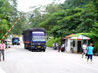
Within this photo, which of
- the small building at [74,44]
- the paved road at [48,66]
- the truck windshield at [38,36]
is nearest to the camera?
the paved road at [48,66]

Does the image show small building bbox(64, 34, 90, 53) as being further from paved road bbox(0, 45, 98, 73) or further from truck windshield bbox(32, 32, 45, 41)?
paved road bbox(0, 45, 98, 73)

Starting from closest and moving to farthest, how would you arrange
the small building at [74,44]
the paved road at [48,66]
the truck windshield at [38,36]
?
the paved road at [48,66] → the small building at [74,44] → the truck windshield at [38,36]

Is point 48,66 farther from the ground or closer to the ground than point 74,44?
closer to the ground

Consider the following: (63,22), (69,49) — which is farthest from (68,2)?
(69,49)

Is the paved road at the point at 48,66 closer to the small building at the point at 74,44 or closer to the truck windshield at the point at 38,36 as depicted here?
the small building at the point at 74,44

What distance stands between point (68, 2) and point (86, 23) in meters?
31.2

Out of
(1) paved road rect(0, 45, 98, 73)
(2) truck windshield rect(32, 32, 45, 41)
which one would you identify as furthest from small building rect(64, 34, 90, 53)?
(1) paved road rect(0, 45, 98, 73)

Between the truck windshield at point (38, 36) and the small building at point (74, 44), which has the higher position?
the truck windshield at point (38, 36)

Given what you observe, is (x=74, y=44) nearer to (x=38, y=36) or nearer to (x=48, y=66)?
(x=38, y=36)

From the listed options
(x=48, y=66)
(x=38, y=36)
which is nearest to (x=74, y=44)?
(x=38, y=36)

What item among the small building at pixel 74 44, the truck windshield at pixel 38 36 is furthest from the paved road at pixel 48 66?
the truck windshield at pixel 38 36

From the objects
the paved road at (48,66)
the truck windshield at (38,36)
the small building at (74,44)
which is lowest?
the paved road at (48,66)

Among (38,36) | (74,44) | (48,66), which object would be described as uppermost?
(38,36)

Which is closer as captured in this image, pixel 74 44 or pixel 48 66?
pixel 48 66
